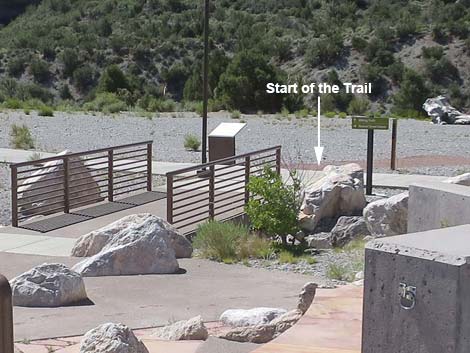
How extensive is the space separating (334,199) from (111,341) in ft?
28.2

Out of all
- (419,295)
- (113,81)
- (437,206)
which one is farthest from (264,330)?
(113,81)

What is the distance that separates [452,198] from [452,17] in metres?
53.6

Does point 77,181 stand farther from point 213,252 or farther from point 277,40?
point 277,40

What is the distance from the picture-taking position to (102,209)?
15.1 m

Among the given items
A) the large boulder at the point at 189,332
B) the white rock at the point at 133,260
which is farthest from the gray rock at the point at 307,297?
the white rock at the point at 133,260

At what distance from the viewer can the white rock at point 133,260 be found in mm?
10203

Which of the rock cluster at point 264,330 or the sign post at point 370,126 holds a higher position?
the sign post at point 370,126

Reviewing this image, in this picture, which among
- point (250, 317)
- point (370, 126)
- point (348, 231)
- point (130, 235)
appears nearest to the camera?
point (250, 317)

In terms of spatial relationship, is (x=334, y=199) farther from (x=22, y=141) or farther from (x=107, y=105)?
(x=107, y=105)

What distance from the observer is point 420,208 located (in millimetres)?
9086

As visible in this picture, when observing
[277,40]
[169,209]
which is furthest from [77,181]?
[277,40]

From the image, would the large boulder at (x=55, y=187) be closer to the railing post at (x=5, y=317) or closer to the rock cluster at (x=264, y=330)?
the rock cluster at (x=264, y=330)

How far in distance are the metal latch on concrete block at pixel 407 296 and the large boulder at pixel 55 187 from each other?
33.6 feet

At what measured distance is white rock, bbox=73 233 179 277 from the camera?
10203mm
